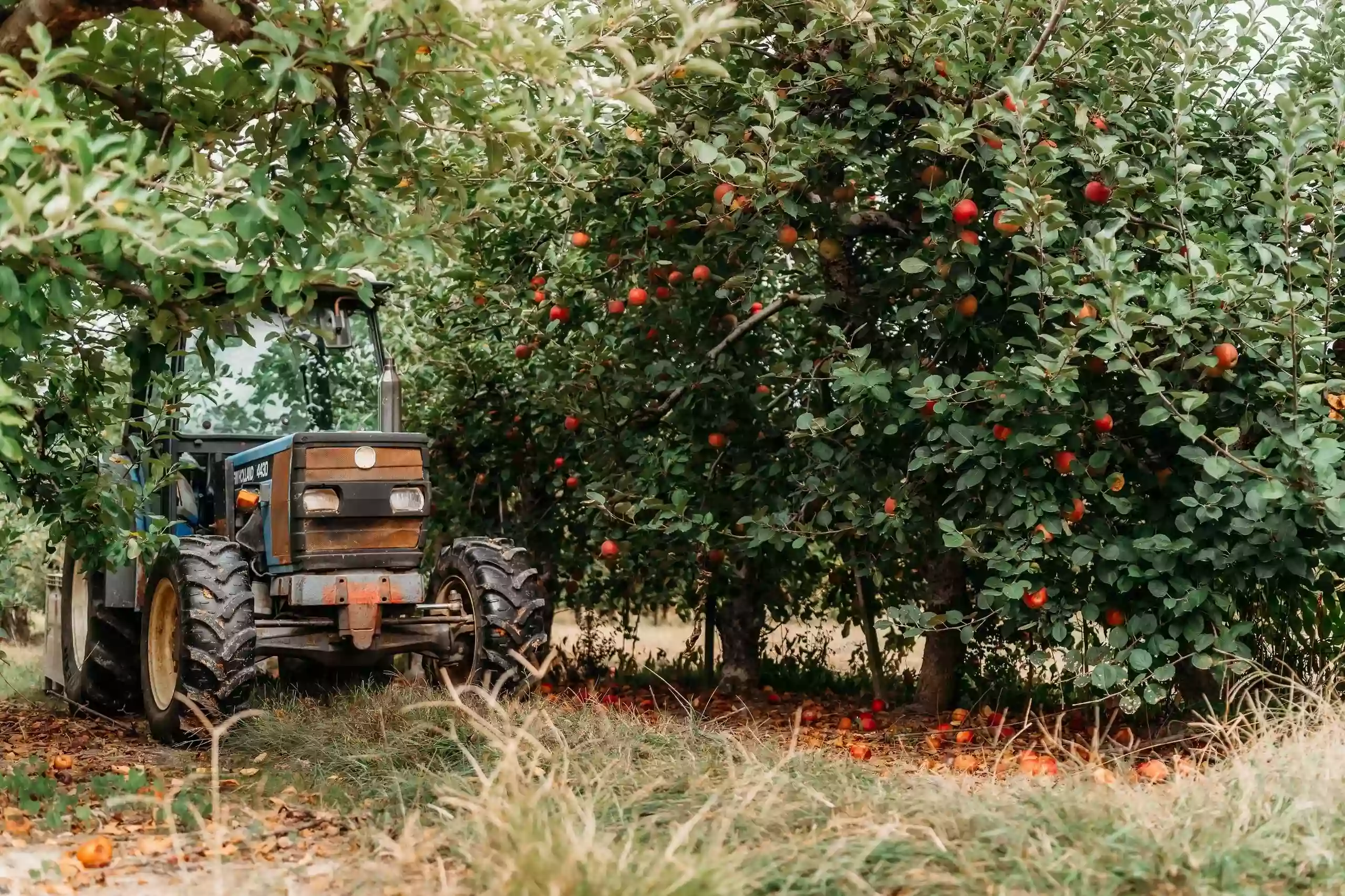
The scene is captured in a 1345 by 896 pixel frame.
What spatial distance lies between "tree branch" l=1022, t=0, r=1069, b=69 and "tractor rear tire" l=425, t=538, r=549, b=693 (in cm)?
309

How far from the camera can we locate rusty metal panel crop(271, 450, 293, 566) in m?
5.88

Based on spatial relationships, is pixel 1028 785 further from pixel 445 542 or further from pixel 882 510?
pixel 445 542

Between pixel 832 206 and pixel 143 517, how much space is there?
364cm

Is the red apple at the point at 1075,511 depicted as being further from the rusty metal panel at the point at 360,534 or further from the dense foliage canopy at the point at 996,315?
the rusty metal panel at the point at 360,534

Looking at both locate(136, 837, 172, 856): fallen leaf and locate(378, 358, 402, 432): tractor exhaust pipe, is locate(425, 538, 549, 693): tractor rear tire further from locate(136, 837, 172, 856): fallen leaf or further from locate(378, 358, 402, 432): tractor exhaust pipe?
locate(136, 837, 172, 856): fallen leaf

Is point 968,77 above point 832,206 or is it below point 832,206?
above

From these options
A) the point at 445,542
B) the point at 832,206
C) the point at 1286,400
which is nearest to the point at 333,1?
the point at 832,206

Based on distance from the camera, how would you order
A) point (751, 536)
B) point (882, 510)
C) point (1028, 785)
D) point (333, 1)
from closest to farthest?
1. point (1028, 785)
2. point (333, 1)
3. point (882, 510)
4. point (751, 536)

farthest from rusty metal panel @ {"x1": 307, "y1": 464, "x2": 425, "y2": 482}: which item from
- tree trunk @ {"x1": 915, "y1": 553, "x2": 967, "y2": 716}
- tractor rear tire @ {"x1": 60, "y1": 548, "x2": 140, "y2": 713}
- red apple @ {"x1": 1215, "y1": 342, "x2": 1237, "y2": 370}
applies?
red apple @ {"x1": 1215, "y1": 342, "x2": 1237, "y2": 370}

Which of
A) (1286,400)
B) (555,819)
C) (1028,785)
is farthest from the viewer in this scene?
(1286,400)

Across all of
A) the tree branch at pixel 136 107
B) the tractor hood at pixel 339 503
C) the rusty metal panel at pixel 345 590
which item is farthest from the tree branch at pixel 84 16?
the rusty metal panel at pixel 345 590

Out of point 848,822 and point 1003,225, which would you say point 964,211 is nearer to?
point 1003,225

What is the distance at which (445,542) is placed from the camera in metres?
8.59

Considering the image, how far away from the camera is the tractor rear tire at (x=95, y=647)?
22.9ft
